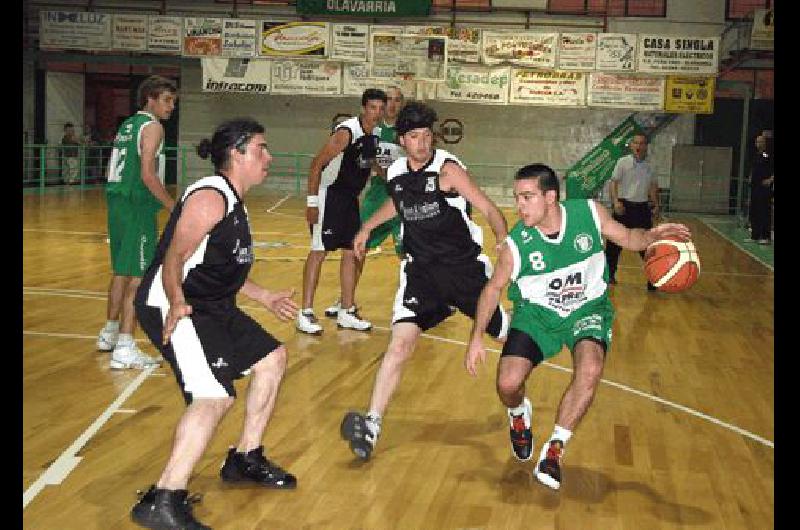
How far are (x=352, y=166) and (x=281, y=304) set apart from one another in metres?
4.67

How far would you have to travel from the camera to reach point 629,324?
10.9 m

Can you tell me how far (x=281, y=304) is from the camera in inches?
203

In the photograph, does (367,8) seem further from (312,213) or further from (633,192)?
(312,213)

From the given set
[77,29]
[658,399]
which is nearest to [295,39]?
[77,29]

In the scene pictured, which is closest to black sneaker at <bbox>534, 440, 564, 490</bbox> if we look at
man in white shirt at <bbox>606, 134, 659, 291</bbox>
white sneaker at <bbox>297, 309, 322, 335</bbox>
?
white sneaker at <bbox>297, 309, 322, 335</bbox>

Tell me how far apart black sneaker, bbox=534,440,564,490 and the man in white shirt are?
27.2ft

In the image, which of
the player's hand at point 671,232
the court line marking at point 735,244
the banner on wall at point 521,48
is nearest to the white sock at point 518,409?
the player's hand at point 671,232

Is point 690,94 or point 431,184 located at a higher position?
point 690,94

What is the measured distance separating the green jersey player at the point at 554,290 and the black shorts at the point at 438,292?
2.10 ft

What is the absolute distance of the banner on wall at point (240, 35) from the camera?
26.3 metres

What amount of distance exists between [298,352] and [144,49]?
768 inches

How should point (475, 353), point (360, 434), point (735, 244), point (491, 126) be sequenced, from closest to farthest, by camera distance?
1. point (475, 353)
2. point (360, 434)
3. point (735, 244)
4. point (491, 126)

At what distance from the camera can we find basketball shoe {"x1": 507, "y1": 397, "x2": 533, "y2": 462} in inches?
233
